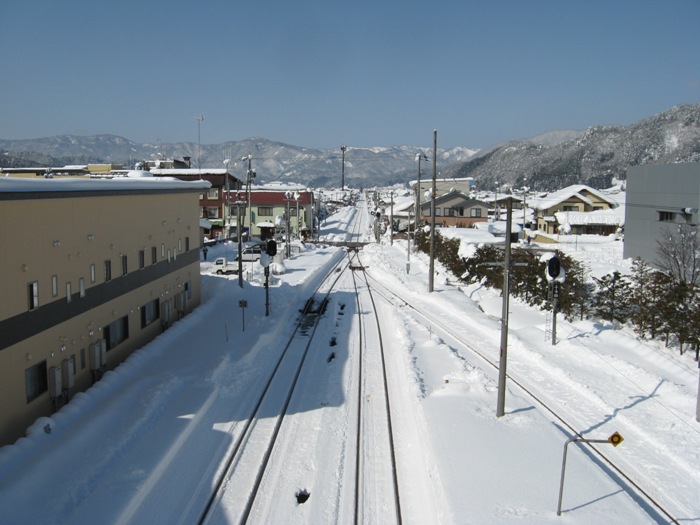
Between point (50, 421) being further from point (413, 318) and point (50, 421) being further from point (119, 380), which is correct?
point (413, 318)

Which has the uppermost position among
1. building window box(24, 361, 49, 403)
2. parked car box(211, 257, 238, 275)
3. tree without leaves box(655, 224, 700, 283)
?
tree without leaves box(655, 224, 700, 283)

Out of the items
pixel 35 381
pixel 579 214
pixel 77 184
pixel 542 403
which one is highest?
pixel 77 184

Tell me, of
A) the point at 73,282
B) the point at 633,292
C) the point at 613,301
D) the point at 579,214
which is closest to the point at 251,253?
the point at 613,301

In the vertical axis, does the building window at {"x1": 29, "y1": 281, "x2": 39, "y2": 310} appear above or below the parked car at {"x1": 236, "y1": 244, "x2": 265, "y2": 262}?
above

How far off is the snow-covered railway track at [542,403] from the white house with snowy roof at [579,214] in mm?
39242

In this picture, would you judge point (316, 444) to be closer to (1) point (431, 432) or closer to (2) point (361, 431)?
(2) point (361, 431)

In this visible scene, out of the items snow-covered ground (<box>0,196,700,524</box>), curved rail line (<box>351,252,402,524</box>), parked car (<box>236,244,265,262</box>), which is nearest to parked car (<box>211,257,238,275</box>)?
parked car (<box>236,244,265,262</box>)

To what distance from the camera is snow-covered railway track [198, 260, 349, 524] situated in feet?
29.4

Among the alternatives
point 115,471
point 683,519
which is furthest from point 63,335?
point 683,519

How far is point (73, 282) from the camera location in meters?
13.1

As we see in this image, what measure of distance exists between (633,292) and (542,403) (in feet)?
30.4

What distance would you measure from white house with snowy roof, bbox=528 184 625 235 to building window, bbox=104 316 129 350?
52022 millimetres

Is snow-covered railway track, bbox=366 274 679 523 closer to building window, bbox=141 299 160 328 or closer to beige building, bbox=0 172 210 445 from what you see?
building window, bbox=141 299 160 328

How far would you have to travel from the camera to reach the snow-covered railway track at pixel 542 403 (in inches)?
367
